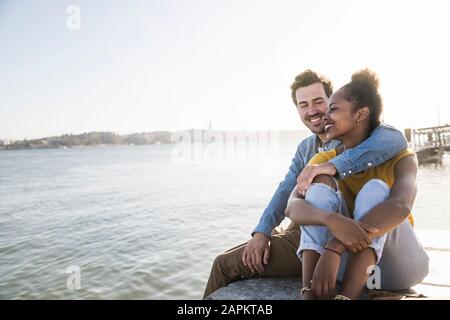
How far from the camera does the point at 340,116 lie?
250 centimetres

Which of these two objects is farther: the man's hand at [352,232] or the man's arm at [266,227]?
the man's arm at [266,227]

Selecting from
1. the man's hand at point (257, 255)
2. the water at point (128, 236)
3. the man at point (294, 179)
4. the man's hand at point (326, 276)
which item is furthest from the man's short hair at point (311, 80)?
the water at point (128, 236)

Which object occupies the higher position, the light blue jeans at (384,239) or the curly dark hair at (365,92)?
the curly dark hair at (365,92)

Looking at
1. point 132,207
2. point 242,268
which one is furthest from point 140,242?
point 242,268

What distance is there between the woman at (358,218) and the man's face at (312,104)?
2.74 feet

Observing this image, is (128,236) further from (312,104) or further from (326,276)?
(326,276)

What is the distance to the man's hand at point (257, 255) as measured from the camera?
2916mm

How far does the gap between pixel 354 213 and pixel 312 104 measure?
64.0 inches

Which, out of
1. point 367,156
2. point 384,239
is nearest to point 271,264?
point 384,239

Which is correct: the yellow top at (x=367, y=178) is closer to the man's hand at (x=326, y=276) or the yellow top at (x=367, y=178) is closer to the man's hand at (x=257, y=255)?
the man's hand at (x=326, y=276)

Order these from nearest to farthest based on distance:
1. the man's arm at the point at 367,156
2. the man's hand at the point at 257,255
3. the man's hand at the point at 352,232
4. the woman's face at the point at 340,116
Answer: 1. the man's hand at the point at 352,232
2. the man's arm at the point at 367,156
3. the woman's face at the point at 340,116
4. the man's hand at the point at 257,255

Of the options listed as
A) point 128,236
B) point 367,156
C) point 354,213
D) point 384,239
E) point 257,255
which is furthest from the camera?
point 128,236
